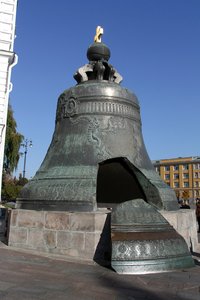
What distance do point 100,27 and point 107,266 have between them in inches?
194

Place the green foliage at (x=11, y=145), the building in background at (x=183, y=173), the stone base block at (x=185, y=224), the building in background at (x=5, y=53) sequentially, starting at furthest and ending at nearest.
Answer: the building in background at (x=183, y=173), the green foliage at (x=11, y=145), the building in background at (x=5, y=53), the stone base block at (x=185, y=224)

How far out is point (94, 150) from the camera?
5.89 metres

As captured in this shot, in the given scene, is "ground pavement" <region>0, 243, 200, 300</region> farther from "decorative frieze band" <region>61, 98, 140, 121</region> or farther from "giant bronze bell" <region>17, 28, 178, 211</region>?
"decorative frieze band" <region>61, 98, 140, 121</region>

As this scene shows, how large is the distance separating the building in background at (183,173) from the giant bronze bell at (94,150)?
72.8m

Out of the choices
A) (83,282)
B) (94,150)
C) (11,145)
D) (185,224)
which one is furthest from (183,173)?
(83,282)

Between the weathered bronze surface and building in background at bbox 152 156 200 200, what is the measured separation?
2939 inches

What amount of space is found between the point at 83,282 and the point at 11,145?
19615 mm

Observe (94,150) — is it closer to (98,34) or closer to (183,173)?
(98,34)

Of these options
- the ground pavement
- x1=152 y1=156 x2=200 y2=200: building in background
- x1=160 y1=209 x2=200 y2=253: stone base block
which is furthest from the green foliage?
x1=152 y1=156 x2=200 y2=200: building in background

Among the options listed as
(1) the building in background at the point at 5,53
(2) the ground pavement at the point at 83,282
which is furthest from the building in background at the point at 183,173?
(2) the ground pavement at the point at 83,282

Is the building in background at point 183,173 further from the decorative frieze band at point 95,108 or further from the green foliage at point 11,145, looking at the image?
the decorative frieze band at point 95,108

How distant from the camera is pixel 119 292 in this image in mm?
3252

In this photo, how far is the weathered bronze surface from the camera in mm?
4078

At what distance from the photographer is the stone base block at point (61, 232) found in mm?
4734
